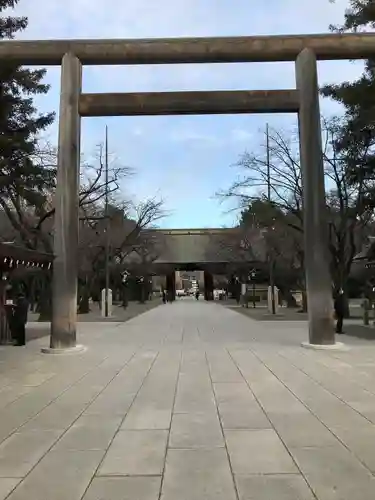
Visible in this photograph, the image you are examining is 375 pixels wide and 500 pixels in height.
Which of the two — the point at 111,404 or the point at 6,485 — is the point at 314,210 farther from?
the point at 6,485

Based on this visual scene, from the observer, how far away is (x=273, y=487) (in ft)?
14.3

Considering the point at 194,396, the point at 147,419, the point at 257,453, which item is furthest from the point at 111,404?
the point at 257,453

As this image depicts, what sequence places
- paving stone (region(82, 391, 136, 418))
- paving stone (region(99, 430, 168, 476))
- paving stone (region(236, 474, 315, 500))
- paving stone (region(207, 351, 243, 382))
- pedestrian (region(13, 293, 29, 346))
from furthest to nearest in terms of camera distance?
pedestrian (region(13, 293, 29, 346)), paving stone (region(207, 351, 243, 382)), paving stone (region(82, 391, 136, 418)), paving stone (region(99, 430, 168, 476)), paving stone (region(236, 474, 315, 500))

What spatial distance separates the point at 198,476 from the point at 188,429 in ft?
5.35

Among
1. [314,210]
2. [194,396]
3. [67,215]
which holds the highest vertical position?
[314,210]

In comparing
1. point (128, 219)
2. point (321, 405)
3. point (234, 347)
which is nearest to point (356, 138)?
point (234, 347)

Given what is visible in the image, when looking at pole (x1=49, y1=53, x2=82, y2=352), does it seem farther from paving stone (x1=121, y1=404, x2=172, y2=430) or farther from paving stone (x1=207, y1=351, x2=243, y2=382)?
paving stone (x1=121, y1=404, x2=172, y2=430)

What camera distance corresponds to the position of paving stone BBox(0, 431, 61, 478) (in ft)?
15.9

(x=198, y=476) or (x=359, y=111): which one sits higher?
(x=359, y=111)

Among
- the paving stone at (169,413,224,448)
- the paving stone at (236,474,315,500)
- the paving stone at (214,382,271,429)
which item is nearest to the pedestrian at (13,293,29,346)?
the paving stone at (214,382,271,429)

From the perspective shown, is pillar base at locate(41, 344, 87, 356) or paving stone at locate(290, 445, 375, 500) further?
pillar base at locate(41, 344, 87, 356)

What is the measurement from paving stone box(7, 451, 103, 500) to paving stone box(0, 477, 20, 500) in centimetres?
5

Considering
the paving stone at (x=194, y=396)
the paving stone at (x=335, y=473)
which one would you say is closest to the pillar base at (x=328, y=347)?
the paving stone at (x=194, y=396)


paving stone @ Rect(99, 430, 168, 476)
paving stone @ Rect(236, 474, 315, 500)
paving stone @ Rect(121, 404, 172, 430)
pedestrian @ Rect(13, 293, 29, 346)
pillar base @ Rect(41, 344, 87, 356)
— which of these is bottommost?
paving stone @ Rect(236, 474, 315, 500)
